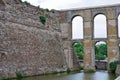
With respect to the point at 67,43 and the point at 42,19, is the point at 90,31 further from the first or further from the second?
the point at 42,19

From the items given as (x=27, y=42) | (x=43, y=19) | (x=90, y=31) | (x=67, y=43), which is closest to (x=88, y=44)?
(x=90, y=31)

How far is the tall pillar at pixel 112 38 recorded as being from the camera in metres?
30.7

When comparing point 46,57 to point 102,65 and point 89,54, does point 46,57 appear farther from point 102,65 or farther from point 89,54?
point 102,65

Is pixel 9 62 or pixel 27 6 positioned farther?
pixel 27 6

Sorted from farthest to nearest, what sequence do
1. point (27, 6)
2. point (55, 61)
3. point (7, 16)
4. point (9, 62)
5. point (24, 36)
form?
point (55, 61) → point (27, 6) → point (24, 36) → point (7, 16) → point (9, 62)

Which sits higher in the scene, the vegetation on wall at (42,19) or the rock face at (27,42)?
the vegetation on wall at (42,19)

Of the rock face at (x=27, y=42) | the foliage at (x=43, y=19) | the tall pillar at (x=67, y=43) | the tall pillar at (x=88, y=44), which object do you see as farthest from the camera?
the tall pillar at (x=67, y=43)

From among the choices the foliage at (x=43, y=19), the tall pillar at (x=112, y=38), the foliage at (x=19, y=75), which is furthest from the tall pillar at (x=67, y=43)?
the foliage at (x=19, y=75)

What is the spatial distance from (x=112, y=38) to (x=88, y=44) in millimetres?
2968

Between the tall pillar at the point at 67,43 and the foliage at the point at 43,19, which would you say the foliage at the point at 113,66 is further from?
the foliage at the point at 43,19

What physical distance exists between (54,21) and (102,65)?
10643 mm

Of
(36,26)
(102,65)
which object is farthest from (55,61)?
(102,65)

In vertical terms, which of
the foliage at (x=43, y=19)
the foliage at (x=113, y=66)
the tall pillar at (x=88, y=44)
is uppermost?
the foliage at (x=43, y=19)

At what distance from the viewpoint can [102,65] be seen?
37406mm
